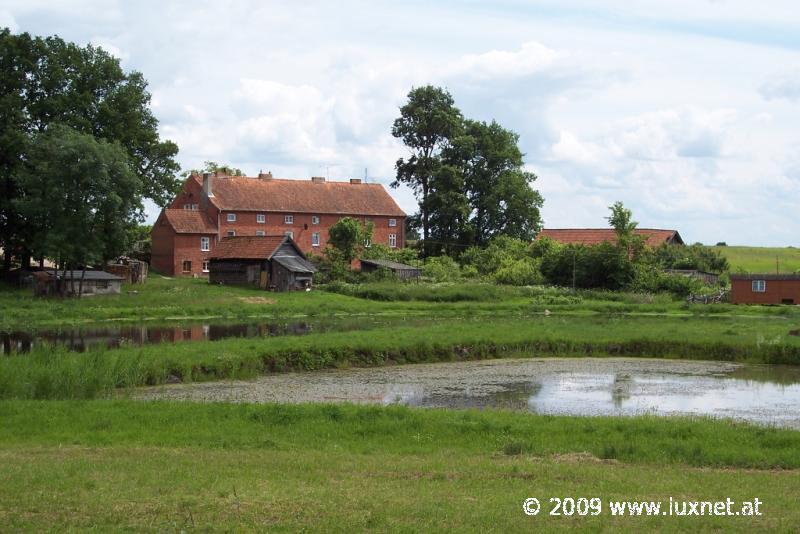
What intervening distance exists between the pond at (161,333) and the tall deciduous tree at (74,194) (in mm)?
14768

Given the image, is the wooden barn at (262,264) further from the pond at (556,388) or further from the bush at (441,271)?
the pond at (556,388)

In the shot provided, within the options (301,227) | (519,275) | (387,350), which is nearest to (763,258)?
(519,275)

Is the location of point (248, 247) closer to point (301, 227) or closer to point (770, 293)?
point (301, 227)

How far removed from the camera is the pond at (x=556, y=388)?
2234 cm

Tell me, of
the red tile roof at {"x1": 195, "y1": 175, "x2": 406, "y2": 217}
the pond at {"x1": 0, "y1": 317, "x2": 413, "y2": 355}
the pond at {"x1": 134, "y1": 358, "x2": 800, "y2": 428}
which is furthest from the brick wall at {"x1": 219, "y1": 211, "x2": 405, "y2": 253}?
the pond at {"x1": 134, "y1": 358, "x2": 800, "y2": 428}

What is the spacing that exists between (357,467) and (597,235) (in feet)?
275

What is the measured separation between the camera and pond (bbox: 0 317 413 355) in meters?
32.2

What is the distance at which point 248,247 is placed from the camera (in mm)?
67188

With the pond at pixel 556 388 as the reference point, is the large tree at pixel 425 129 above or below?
above

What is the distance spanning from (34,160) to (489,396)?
40.1 meters

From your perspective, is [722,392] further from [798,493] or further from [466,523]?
[466,523]

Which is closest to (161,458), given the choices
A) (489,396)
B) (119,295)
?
(489,396)

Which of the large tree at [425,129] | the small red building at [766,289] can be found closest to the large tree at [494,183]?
the large tree at [425,129]

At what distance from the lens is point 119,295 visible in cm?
5378
